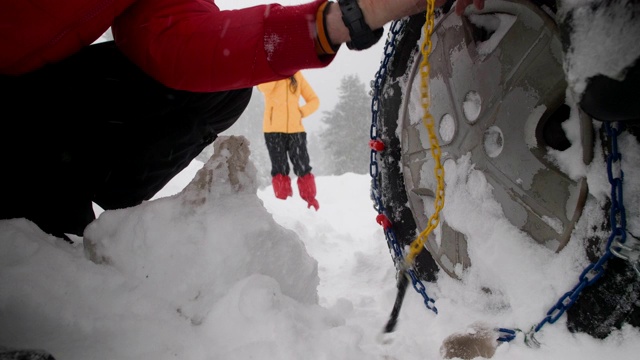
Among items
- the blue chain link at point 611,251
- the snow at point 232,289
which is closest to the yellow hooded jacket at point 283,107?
the snow at point 232,289

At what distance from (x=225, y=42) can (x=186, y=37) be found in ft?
0.54

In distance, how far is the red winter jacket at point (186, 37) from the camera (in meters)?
1.13

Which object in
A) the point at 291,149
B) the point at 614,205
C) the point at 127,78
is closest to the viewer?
the point at 614,205

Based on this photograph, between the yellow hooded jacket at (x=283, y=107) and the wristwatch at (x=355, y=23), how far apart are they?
16.0 feet

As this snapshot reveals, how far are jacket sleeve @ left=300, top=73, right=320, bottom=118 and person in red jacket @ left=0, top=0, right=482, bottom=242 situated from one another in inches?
171

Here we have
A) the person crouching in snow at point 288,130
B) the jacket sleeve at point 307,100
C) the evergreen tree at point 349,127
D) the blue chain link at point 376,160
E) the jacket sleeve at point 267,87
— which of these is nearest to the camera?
the blue chain link at point 376,160

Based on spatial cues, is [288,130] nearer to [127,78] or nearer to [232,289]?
[127,78]

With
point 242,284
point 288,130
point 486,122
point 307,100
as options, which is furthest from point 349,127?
point 242,284

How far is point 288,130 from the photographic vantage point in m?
6.10

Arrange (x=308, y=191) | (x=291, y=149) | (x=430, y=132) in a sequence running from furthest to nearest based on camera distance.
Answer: (x=291, y=149), (x=308, y=191), (x=430, y=132)

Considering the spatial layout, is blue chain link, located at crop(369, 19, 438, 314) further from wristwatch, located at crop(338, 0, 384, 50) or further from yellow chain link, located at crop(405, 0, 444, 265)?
wristwatch, located at crop(338, 0, 384, 50)

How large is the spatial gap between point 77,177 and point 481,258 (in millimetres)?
1797

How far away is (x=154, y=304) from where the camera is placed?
1041 mm

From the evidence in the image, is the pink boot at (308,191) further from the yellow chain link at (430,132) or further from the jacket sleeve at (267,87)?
the yellow chain link at (430,132)
